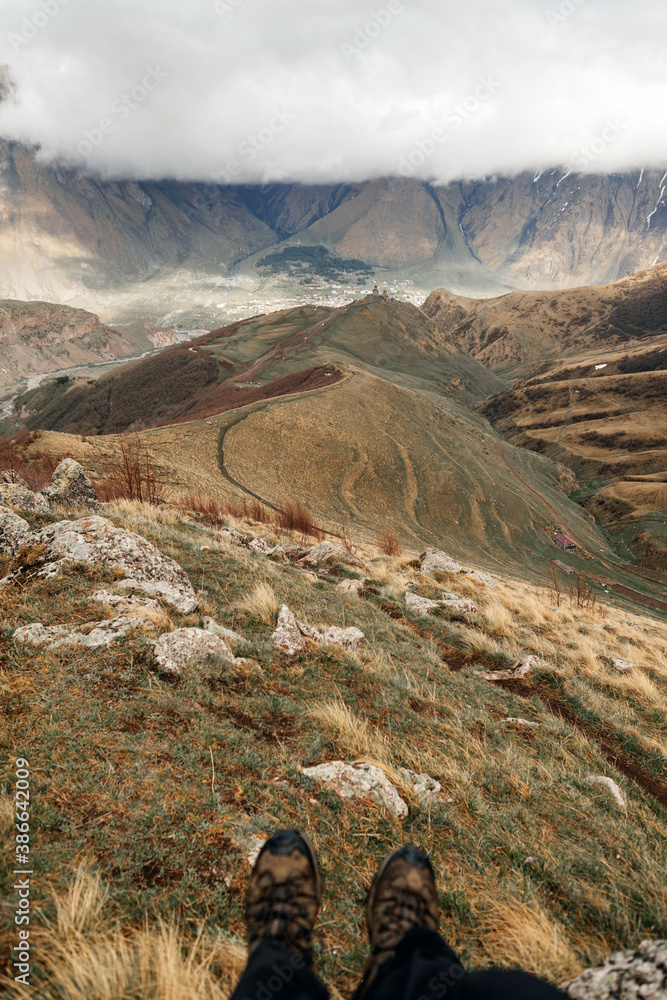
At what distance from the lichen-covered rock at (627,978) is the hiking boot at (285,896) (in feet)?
5.40

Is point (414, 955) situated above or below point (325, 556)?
above

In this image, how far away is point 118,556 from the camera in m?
7.38

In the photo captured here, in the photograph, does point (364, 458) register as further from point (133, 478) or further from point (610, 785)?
point (610, 785)

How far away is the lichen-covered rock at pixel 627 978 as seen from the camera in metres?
2.39

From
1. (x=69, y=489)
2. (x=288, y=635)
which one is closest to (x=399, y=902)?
(x=288, y=635)

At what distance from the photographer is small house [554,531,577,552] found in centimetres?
5184

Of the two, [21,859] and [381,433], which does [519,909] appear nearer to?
[21,859]

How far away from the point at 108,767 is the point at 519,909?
3370 millimetres

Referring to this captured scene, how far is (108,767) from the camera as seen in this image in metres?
3.61

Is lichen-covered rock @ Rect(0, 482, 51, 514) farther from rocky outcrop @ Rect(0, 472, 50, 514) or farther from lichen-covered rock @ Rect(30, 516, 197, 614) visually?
lichen-covered rock @ Rect(30, 516, 197, 614)

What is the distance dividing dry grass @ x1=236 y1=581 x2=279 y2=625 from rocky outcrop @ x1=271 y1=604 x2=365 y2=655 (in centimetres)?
20

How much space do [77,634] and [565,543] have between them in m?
57.1

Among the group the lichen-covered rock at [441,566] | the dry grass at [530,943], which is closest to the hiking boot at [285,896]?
the dry grass at [530,943]

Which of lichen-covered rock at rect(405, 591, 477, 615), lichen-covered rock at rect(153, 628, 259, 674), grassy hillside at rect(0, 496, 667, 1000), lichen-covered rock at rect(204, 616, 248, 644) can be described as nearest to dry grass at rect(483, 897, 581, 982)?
grassy hillside at rect(0, 496, 667, 1000)
